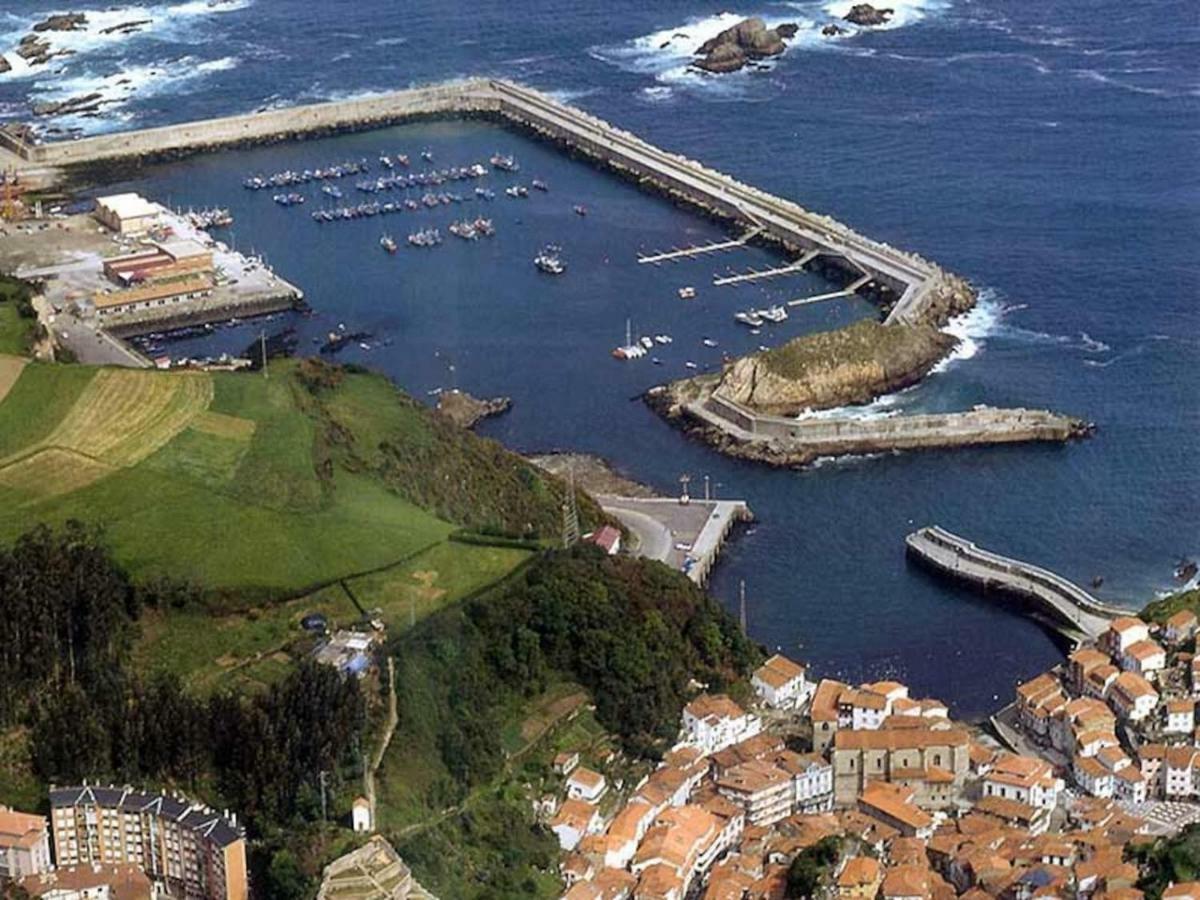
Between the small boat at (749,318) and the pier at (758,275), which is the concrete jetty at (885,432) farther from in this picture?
the pier at (758,275)

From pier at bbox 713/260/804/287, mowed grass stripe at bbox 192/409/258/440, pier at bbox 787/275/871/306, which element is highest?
mowed grass stripe at bbox 192/409/258/440

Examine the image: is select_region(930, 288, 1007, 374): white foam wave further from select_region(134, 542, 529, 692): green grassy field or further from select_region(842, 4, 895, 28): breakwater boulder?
select_region(842, 4, 895, 28): breakwater boulder

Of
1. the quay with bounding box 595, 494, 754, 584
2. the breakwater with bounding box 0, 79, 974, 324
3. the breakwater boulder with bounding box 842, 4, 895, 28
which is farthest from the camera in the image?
the breakwater boulder with bounding box 842, 4, 895, 28

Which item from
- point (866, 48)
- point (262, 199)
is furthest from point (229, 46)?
point (866, 48)

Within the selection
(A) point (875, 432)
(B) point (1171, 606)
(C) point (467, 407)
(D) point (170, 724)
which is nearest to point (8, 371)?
(C) point (467, 407)

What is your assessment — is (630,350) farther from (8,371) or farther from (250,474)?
(8,371)

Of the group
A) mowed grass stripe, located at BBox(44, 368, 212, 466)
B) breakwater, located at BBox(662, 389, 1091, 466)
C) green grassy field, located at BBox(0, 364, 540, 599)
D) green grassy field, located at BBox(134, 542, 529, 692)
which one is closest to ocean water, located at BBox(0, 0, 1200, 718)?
breakwater, located at BBox(662, 389, 1091, 466)

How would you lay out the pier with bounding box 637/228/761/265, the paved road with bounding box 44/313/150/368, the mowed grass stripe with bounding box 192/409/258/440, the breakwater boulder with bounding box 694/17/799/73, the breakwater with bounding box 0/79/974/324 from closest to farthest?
the mowed grass stripe with bounding box 192/409/258/440 < the paved road with bounding box 44/313/150/368 < the breakwater with bounding box 0/79/974/324 < the pier with bounding box 637/228/761/265 < the breakwater boulder with bounding box 694/17/799/73
